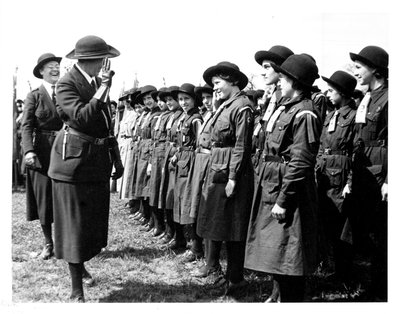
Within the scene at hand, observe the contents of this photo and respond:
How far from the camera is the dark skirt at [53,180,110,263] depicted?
4.54 meters

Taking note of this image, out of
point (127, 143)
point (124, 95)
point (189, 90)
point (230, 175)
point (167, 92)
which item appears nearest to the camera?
point (230, 175)

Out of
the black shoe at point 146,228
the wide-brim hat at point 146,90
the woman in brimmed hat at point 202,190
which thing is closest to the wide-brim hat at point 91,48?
the woman in brimmed hat at point 202,190

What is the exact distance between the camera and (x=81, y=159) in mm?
4617

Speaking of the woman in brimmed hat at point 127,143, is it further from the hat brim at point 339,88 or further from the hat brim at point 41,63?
the hat brim at point 339,88

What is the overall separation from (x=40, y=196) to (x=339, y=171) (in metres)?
3.87

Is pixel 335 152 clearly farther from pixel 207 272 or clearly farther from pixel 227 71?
pixel 207 272

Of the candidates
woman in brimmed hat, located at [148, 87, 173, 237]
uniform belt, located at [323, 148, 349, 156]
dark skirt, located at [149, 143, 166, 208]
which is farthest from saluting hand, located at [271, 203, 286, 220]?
dark skirt, located at [149, 143, 166, 208]

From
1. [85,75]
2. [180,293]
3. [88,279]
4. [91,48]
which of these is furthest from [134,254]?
[91,48]

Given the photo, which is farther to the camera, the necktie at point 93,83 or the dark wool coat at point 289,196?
the necktie at point 93,83

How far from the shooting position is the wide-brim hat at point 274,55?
5406 mm

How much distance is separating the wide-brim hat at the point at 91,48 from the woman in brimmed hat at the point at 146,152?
12.6ft
